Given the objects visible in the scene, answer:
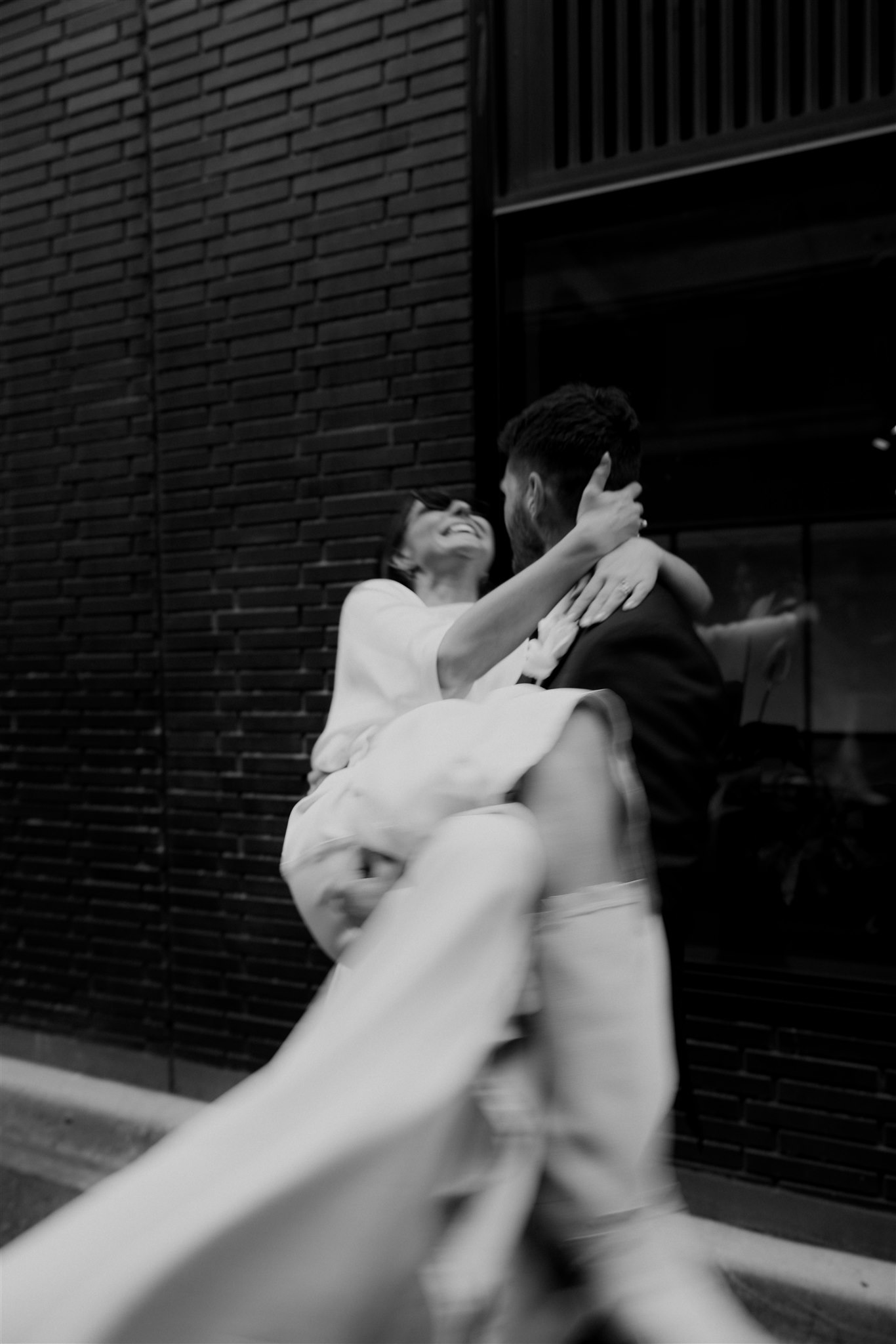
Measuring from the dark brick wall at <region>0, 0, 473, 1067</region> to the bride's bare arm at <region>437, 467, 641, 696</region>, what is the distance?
2.10m

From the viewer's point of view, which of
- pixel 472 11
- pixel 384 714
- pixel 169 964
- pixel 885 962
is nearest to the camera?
pixel 384 714

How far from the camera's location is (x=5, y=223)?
18.8ft

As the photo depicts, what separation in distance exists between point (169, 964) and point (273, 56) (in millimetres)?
3821

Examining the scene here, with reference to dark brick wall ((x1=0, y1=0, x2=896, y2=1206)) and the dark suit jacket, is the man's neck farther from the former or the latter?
dark brick wall ((x1=0, y1=0, x2=896, y2=1206))

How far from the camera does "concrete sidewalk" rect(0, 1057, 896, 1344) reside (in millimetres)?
3541

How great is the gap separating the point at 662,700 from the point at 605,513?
0.41 metres

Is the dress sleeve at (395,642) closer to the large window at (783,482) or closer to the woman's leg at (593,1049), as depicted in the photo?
the woman's leg at (593,1049)

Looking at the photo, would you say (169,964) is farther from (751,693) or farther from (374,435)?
(751,693)

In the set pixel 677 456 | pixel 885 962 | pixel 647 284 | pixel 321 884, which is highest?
pixel 647 284

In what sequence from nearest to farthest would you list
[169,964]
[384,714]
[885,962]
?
1. [384,714]
2. [885,962]
3. [169,964]

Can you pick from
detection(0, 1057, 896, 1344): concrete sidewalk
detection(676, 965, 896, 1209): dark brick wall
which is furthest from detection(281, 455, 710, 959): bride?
detection(0, 1057, 896, 1344): concrete sidewalk

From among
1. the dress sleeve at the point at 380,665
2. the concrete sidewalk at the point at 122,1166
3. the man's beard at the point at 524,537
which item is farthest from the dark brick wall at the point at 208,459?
the dress sleeve at the point at 380,665

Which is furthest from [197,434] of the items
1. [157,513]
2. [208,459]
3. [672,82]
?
[672,82]

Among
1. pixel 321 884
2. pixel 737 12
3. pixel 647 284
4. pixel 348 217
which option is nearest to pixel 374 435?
pixel 348 217
